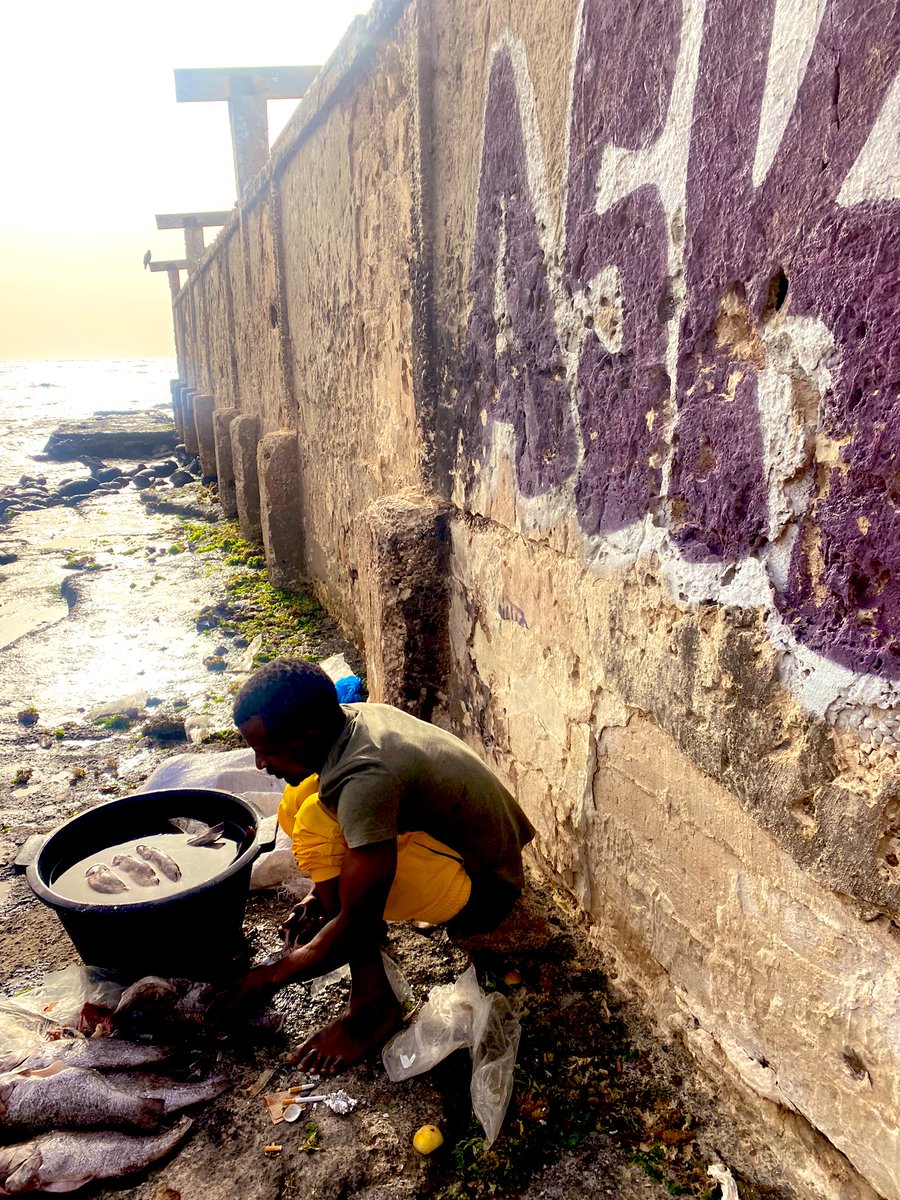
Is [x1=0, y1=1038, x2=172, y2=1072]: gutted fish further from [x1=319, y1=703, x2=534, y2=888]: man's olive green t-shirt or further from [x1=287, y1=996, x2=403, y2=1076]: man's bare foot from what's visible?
[x1=319, y1=703, x2=534, y2=888]: man's olive green t-shirt

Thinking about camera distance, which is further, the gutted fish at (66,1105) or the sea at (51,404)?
the sea at (51,404)

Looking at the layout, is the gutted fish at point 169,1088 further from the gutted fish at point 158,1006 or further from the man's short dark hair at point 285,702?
the man's short dark hair at point 285,702

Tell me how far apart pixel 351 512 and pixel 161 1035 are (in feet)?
9.77

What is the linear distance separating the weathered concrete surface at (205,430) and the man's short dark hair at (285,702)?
10934 millimetres

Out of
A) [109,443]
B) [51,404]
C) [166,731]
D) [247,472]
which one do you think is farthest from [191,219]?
[51,404]

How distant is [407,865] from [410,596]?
1136 mm

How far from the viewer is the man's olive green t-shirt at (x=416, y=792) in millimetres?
1871

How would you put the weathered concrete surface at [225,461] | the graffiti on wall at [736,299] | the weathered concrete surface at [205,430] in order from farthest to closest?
the weathered concrete surface at [205,430], the weathered concrete surface at [225,461], the graffiti on wall at [736,299]

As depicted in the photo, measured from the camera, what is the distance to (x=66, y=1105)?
177cm

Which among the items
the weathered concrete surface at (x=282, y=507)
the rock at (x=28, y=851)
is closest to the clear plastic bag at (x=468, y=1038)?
the rock at (x=28, y=851)

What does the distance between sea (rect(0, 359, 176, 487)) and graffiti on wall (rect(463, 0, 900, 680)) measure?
12749 millimetres

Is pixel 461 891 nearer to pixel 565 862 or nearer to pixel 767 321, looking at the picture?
pixel 565 862

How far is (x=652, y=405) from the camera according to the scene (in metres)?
1.70

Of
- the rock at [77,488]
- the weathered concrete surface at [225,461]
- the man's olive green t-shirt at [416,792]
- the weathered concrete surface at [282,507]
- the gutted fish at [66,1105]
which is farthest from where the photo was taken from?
the rock at [77,488]
